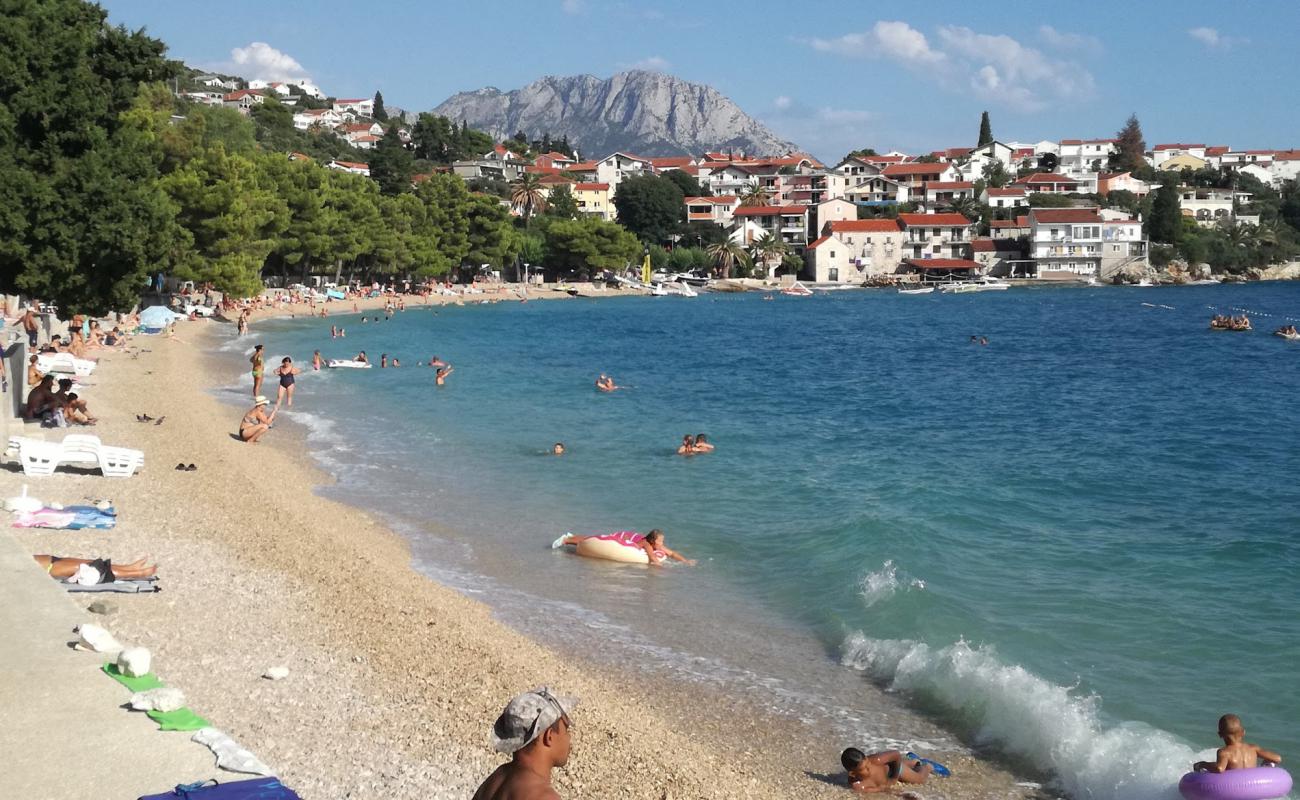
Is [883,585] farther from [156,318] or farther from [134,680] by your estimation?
[156,318]

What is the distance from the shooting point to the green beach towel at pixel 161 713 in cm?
717

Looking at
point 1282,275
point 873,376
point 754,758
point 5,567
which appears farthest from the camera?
point 1282,275

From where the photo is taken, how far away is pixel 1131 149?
16850 cm

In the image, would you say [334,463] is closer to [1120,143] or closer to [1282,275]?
[1282,275]

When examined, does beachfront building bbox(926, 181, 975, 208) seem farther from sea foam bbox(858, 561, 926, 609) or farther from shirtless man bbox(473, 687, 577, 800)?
shirtless man bbox(473, 687, 577, 800)

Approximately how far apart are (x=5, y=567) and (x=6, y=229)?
454 inches

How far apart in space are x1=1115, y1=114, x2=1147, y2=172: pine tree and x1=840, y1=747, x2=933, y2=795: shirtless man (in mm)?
166787

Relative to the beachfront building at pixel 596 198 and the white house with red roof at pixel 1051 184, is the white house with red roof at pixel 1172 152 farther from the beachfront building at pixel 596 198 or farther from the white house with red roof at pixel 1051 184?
the beachfront building at pixel 596 198

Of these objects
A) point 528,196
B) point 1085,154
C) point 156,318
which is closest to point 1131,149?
point 1085,154

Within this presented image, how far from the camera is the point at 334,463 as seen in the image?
22.2 m

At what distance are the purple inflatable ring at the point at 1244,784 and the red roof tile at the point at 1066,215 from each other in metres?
117

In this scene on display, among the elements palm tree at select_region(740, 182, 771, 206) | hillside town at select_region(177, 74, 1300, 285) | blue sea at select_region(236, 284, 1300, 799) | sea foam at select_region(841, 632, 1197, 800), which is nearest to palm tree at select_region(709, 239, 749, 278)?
hillside town at select_region(177, 74, 1300, 285)

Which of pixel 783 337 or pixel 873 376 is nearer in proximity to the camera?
pixel 873 376

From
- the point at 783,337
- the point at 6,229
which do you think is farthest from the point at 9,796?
the point at 783,337
